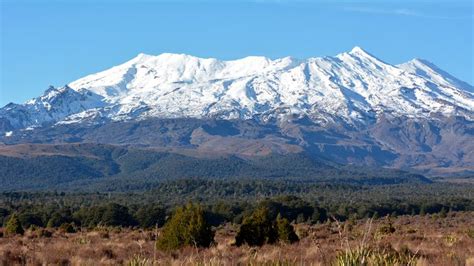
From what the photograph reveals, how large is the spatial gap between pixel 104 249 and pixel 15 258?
130 inches

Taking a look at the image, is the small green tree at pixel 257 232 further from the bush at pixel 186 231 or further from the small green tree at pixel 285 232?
the bush at pixel 186 231

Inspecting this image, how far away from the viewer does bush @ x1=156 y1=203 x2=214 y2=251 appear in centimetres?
1812

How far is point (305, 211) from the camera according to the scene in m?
55.7

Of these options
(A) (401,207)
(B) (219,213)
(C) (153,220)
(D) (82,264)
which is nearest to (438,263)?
(D) (82,264)

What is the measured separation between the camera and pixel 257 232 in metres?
19.8

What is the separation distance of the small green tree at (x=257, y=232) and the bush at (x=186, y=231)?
2.87 ft

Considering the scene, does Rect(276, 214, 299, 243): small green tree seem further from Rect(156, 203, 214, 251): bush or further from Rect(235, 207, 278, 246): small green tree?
Rect(156, 203, 214, 251): bush

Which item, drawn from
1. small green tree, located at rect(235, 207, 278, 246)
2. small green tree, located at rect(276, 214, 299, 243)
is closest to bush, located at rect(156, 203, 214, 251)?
small green tree, located at rect(235, 207, 278, 246)

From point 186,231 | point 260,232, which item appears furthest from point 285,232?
point 186,231

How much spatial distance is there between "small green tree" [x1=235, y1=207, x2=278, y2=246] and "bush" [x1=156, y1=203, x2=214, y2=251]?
88cm

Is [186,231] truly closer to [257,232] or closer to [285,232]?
[257,232]

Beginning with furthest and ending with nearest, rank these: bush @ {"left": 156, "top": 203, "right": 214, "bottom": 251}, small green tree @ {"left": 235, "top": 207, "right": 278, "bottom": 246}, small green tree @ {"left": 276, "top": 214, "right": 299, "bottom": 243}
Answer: small green tree @ {"left": 276, "top": 214, "right": 299, "bottom": 243}
small green tree @ {"left": 235, "top": 207, "right": 278, "bottom": 246}
bush @ {"left": 156, "top": 203, "right": 214, "bottom": 251}

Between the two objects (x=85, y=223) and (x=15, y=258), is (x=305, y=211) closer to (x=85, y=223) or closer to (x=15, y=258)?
(x=85, y=223)

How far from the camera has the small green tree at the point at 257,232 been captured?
19.6 meters
